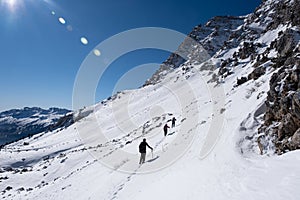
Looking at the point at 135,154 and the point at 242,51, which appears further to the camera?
the point at 242,51

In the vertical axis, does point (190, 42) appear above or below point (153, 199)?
above

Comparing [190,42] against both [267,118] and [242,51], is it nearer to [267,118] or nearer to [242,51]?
[242,51]

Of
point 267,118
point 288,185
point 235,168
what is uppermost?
point 267,118

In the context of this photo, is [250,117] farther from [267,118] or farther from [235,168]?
[235,168]

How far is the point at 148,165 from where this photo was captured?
1490 centimetres

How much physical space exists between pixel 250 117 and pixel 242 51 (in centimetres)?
3492

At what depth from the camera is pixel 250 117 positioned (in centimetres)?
1271

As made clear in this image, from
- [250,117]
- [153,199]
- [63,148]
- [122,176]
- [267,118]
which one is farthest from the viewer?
[63,148]

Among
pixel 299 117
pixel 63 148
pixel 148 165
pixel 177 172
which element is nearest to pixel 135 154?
pixel 148 165

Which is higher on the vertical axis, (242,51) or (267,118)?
(242,51)

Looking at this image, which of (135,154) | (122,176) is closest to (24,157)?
(135,154)

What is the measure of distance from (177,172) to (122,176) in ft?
15.1

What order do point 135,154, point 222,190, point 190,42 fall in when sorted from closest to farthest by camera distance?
point 222,190, point 135,154, point 190,42

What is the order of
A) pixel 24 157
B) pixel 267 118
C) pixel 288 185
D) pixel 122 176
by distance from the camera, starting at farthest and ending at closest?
pixel 24 157 → pixel 122 176 → pixel 267 118 → pixel 288 185
